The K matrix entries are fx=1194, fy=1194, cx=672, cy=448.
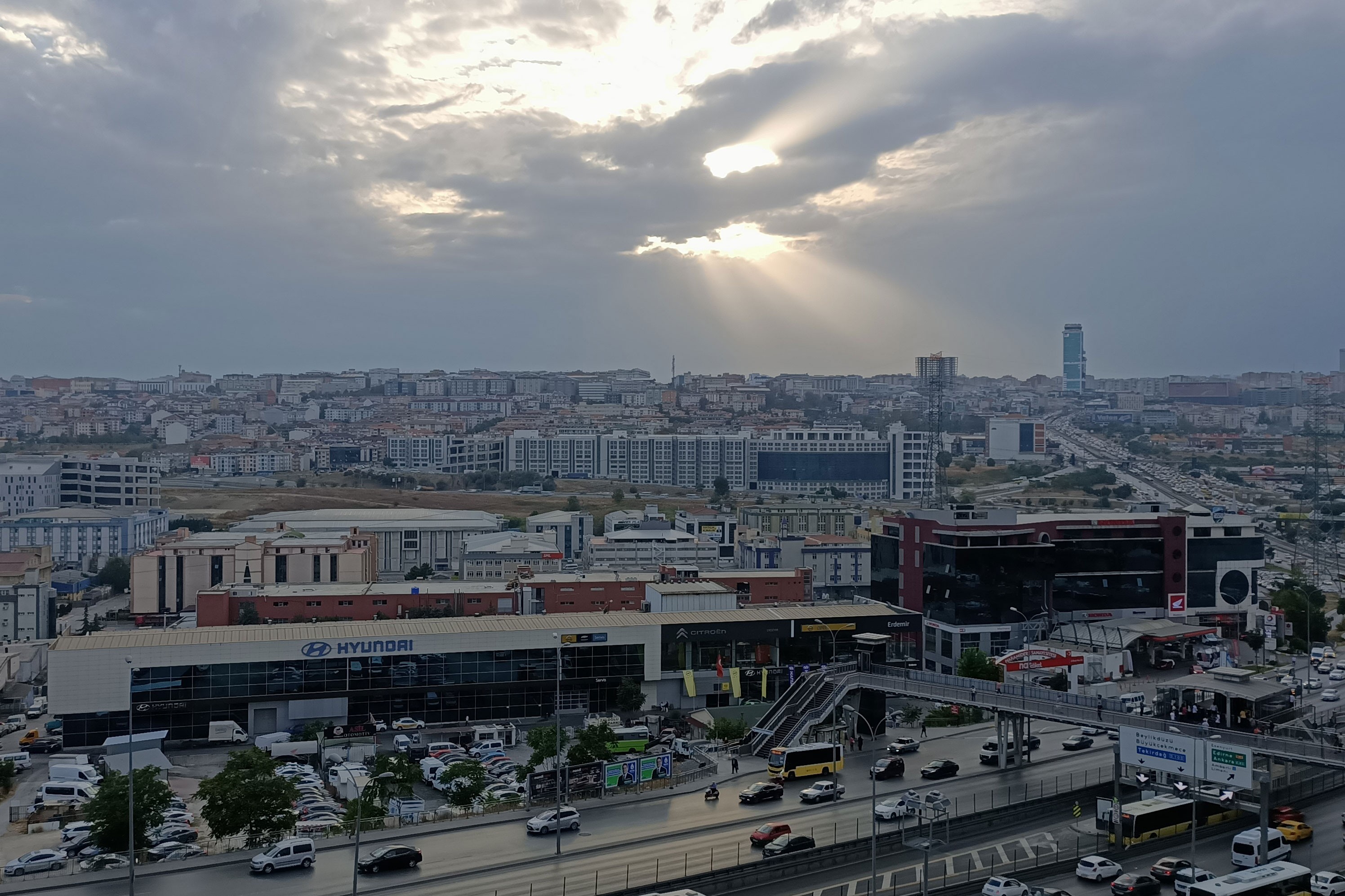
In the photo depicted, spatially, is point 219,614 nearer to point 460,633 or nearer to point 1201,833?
point 460,633

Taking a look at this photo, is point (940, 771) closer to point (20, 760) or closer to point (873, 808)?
point (873, 808)

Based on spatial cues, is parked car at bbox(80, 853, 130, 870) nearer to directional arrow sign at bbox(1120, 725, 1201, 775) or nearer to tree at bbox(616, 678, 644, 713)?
tree at bbox(616, 678, 644, 713)

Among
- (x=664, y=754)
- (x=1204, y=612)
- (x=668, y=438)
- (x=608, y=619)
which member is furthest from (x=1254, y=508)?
(x=664, y=754)

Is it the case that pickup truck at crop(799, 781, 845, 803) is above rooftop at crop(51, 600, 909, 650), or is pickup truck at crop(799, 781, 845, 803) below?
below

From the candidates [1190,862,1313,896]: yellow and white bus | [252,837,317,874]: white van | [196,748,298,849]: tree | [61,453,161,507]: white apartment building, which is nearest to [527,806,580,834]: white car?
[252,837,317,874]: white van

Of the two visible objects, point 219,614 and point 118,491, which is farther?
point 118,491
